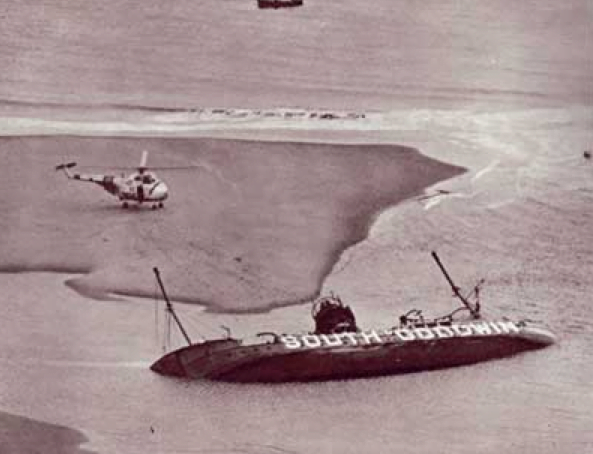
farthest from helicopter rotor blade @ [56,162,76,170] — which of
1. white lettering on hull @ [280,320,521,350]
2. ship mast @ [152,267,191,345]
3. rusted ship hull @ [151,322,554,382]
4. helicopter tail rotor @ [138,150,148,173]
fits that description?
white lettering on hull @ [280,320,521,350]

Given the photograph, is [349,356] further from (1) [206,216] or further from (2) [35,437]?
(2) [35,437]

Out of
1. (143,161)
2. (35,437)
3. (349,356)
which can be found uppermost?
(143,161)

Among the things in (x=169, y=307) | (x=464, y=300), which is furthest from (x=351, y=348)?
(x=169, y=307)

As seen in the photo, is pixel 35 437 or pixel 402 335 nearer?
pixel 35 437

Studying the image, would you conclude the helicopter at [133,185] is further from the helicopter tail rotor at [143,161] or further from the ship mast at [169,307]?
the ship mast at [169,307]

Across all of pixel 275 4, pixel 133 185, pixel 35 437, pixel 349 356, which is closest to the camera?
pixel 35 437

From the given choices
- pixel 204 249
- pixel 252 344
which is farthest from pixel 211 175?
pixel 252 344
